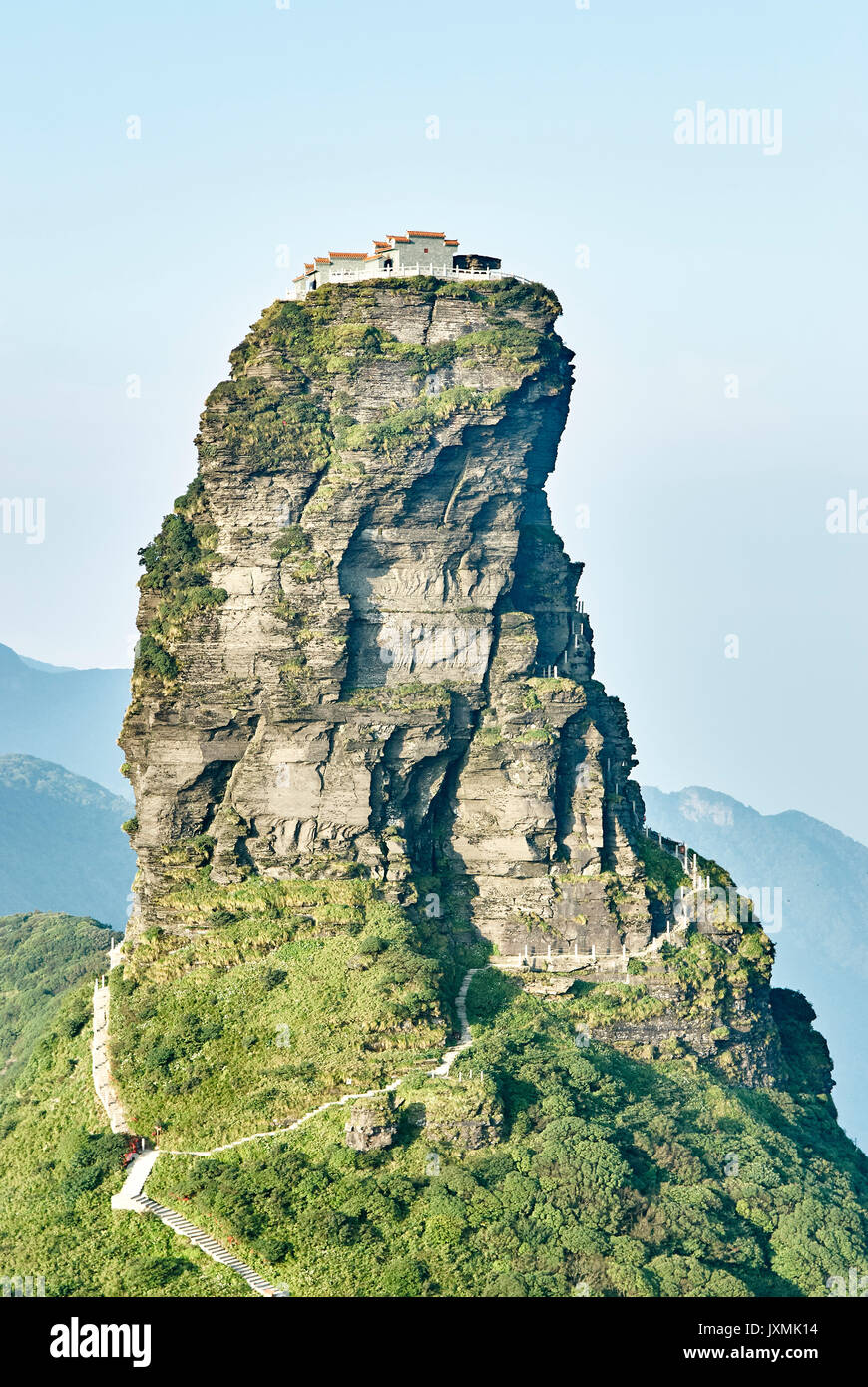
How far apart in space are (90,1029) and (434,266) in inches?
1208

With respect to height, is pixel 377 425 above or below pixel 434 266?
below

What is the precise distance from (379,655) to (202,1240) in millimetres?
21626

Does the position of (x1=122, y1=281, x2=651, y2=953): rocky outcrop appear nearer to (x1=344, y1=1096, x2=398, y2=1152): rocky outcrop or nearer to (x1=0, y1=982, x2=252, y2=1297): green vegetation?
(x1=0, y1=982, x2=252, y2=1297): green vegetation

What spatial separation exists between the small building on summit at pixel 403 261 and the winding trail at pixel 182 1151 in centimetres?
2578

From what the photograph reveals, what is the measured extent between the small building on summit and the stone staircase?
32.4m

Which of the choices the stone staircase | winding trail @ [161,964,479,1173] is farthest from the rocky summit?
the stone staircase

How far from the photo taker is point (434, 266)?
60.2 metres

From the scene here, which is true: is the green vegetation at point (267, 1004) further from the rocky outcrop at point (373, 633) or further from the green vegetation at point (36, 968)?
the green vegetation at point (36, 968)

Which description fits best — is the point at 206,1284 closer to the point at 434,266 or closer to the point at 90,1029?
the point at 90,1029

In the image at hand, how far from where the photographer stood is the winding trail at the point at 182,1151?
45875mm

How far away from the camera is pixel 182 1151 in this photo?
51125 millimetres

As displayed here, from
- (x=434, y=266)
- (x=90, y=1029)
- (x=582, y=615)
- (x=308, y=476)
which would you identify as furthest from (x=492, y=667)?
(x=90, y=1029)

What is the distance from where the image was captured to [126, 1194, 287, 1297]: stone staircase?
44.6 meters

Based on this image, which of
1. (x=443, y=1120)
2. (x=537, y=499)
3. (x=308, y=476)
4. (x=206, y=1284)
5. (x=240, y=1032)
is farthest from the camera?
(x=537, y=499)
